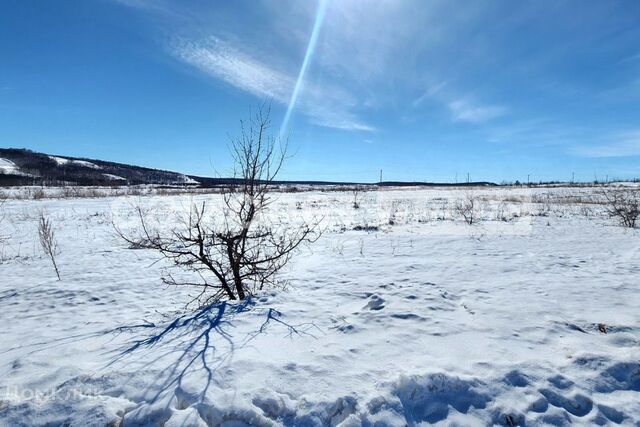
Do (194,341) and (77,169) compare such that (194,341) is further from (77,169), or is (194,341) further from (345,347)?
(77,169)

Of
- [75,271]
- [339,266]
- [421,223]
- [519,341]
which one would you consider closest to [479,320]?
[519,341]

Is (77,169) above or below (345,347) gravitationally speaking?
above

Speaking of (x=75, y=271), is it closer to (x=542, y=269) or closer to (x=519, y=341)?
(x=519, y=341)

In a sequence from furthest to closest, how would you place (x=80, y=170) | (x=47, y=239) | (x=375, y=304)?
1. (x=80, y=170)
2. (x=47, y=239)
3. (x=375, y=304)

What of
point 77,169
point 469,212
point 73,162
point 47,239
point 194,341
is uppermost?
point 73,162

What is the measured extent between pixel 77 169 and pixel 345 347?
160 meters

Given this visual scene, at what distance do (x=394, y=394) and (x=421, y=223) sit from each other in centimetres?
1133

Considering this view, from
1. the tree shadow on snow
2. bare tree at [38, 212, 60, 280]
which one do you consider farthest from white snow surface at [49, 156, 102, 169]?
the tree shadow on snow

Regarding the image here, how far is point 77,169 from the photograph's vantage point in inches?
5231

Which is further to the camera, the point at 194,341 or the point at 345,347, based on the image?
the point at 194,341

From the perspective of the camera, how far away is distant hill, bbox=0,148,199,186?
116 m

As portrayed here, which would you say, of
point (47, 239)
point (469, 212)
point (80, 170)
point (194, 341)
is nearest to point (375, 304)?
point (194, 341)

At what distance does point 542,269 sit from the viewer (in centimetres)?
630

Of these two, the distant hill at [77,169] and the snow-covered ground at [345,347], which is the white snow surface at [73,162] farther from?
the snow-covered ground at [345,347]
